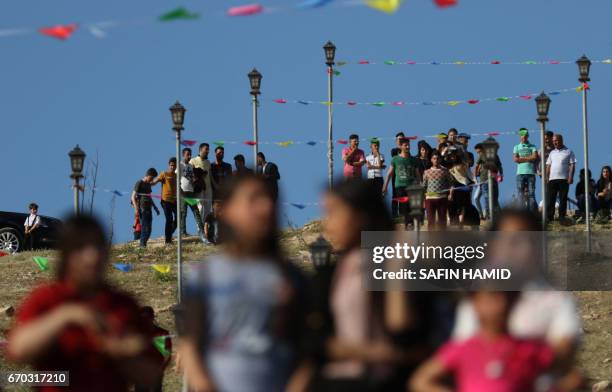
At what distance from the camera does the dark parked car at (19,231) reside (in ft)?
105

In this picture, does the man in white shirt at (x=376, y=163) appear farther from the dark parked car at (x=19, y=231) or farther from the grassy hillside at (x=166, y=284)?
the dark parked car at (x=19, y=231)

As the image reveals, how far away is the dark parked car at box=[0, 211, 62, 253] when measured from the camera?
3203 centimetres

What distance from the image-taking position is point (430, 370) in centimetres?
754

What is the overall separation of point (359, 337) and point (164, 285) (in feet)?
67.0

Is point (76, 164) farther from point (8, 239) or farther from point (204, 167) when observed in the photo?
point (8, 239)

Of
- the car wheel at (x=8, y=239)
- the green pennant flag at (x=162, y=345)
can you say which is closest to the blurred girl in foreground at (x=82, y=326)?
the green pennant flag at (x=162, y=345)

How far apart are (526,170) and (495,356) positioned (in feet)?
65.1

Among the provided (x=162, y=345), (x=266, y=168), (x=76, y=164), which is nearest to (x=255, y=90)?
(x=266, y=168)

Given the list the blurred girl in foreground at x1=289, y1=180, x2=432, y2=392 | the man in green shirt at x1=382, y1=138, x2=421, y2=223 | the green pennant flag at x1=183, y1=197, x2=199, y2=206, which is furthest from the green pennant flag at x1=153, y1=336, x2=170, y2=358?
the green pennant flag at x1=183, y1=197, x2=199, y2=206

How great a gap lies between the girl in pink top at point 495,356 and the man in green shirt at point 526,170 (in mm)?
19595

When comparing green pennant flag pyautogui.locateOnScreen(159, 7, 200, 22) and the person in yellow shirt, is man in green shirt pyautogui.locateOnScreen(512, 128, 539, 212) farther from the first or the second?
green pennant flag pyautogui.locateOnScreen(159, 7, 200, 22)

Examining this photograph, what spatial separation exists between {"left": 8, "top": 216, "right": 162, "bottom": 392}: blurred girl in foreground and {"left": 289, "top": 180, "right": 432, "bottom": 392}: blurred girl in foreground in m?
0.91

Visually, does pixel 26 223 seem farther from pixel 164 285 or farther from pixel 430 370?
pixel 430 370

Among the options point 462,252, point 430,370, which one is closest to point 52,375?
point 430,370
